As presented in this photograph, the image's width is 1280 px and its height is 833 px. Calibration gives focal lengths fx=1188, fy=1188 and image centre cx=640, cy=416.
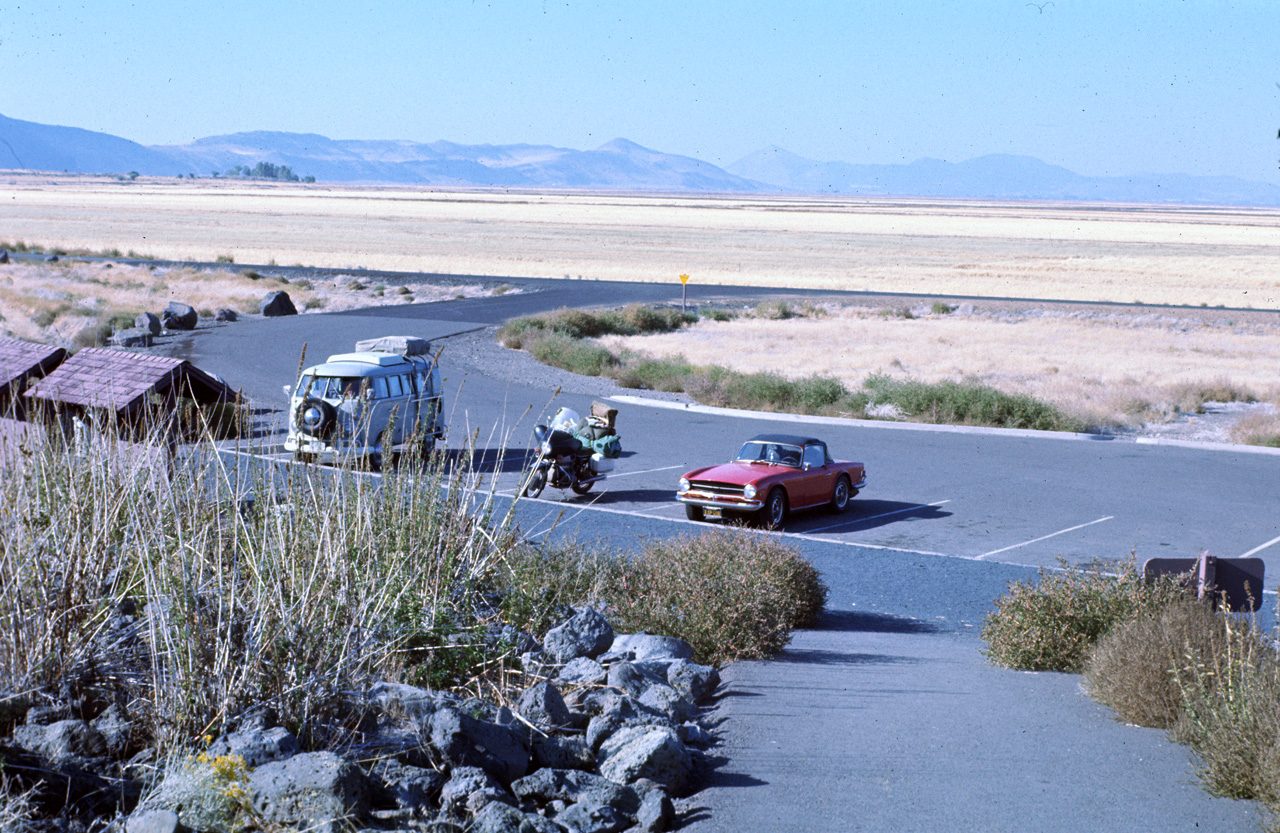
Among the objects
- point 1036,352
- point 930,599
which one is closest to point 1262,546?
point 930,599

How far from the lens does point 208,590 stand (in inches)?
242

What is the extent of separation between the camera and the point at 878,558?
1528cm

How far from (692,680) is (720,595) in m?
1.53

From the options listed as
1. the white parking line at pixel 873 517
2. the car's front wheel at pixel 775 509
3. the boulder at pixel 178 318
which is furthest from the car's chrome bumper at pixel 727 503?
the boulder at pixel 178 318

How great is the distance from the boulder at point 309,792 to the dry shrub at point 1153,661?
4749 mm

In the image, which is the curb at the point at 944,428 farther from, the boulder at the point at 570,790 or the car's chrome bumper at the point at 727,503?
the boulder at the point at 570,790

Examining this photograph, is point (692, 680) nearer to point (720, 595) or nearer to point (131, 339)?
point (720, 595)

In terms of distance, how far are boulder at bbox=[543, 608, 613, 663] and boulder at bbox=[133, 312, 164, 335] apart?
3416cm

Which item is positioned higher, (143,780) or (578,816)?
(143,780)

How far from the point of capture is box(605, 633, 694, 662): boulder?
8.66 metres

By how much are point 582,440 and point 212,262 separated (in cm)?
6581

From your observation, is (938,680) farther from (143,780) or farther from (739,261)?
(739,261)

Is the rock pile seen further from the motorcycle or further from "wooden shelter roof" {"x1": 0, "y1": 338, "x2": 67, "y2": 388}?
the motorcycle

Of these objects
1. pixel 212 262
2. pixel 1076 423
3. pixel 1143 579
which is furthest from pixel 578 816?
pixel 212 262
